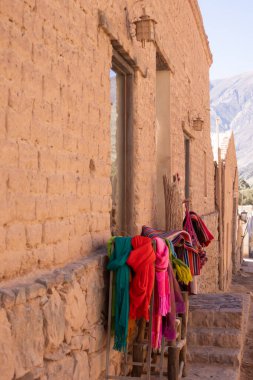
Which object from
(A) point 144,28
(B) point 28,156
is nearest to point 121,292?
(B) point 28,156

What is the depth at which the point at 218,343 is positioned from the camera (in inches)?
231

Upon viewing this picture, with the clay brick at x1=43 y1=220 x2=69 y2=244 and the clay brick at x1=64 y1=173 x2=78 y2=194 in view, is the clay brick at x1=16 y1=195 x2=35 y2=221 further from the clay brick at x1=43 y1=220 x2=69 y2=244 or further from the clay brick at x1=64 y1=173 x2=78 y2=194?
the clay brick at x1=64 y1=173 x2=78 y2=194

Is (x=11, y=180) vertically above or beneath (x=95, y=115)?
beneath

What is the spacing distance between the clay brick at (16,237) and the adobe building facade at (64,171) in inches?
0.4

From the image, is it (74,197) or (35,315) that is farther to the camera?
(74,197)

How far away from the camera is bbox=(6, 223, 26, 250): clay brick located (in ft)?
8.89

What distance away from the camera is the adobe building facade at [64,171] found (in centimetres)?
270

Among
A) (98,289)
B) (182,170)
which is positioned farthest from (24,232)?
(182,170)

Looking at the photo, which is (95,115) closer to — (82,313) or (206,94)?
(82,313)

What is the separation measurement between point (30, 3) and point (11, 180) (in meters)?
1.08

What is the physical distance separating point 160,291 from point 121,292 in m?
0.32

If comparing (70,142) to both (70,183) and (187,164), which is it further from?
(187,164)

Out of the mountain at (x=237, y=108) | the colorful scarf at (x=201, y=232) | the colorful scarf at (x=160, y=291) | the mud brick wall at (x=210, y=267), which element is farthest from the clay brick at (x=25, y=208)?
the mountain at (x=237, y=108)

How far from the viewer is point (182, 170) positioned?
862 cm
